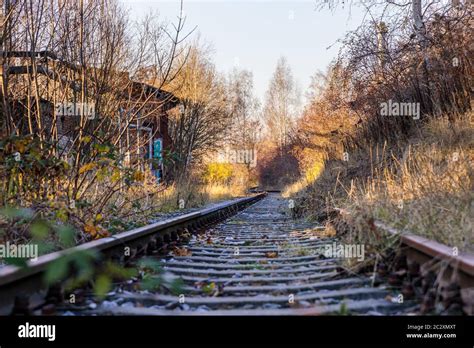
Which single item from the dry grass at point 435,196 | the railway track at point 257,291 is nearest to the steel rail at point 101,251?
the railway track at point 257,291

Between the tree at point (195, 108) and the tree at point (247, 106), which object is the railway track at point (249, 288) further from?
the tree at point (247, 106)

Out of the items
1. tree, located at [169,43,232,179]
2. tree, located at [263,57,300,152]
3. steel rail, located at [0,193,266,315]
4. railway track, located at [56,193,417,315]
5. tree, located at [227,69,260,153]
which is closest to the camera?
steel rail, located at [0,193,266,315]

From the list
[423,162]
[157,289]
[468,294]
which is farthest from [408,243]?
[423,162]

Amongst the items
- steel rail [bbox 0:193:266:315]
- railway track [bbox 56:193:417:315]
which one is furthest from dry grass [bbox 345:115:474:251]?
steel rail [bbox 0:193:266:315]

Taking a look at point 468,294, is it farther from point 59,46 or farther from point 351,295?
point 59,46

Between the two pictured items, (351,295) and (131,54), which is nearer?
(351,295)

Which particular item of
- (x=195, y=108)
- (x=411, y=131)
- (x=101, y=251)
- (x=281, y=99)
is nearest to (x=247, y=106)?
(x=281, y=99)

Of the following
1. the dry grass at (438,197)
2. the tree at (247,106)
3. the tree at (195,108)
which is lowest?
the dry grass at (438,197)

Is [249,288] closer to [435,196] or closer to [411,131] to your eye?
[435,196]

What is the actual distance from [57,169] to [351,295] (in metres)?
3.48

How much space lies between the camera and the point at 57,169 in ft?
15.2

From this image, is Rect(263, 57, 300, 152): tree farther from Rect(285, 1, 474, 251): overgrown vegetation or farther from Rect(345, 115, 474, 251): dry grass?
Rect(345, 115, 474, 251): dry grass

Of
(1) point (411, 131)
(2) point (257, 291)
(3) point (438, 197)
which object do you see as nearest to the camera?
(2) point (257, 291)

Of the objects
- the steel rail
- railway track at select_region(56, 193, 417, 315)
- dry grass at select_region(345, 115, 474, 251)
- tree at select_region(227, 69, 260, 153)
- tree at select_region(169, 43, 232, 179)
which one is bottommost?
railway track at select_region(56, 193, 417, 315)
